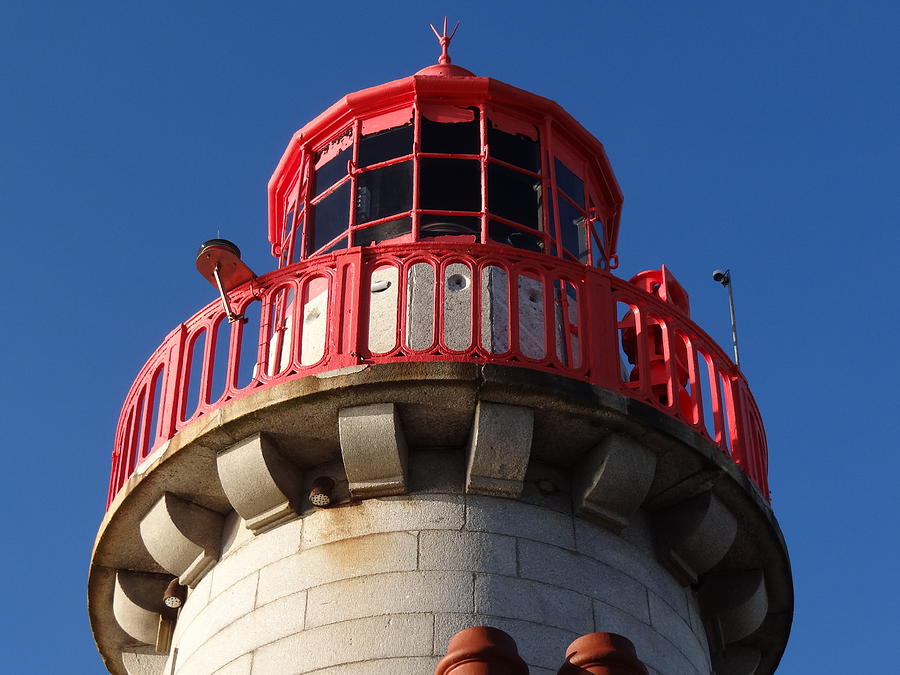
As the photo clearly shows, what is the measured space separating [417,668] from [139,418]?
3.46 metres

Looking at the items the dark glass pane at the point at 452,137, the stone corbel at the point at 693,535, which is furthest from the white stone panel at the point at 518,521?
the dark glass pane at the point at 452,137

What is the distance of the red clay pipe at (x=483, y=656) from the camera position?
26.4 feet

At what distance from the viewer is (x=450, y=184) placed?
43.1 ft

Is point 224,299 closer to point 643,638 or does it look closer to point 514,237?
point 514,237

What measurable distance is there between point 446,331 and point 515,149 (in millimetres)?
2580

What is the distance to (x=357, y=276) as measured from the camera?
1137cm

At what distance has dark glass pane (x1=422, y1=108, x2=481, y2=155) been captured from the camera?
13.3 meters

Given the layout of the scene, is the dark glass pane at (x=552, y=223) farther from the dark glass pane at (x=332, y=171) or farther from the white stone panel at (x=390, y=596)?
the white stone panel at (x=390, y=596)

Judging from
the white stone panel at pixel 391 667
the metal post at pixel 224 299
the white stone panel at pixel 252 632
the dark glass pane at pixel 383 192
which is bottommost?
the white stone panel at pixel 391 667

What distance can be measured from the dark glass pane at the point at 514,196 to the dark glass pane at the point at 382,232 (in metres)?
0.72

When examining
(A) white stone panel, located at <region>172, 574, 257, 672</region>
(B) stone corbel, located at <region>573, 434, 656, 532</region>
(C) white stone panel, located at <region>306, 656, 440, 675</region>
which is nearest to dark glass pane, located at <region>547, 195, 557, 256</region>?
(B) stone corbel, located at <region>573, 434, 656, 532</region>

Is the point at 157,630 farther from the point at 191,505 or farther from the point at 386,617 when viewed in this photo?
the point at 386,617

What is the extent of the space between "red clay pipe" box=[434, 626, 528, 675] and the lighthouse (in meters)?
1.83

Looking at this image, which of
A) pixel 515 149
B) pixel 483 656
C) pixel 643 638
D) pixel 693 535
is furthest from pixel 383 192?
pixel 483 656
